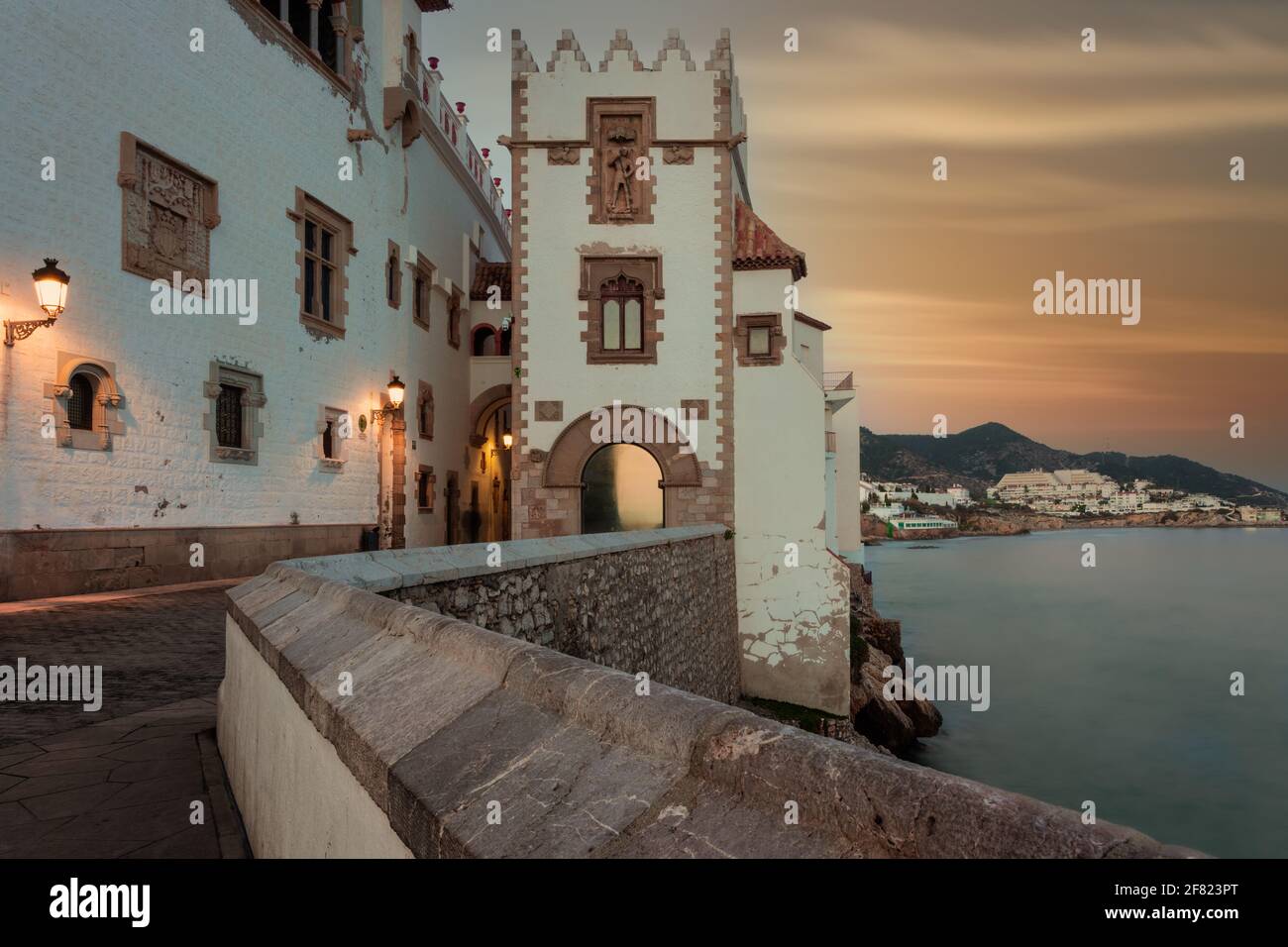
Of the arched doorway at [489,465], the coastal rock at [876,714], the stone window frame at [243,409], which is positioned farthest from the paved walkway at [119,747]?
the arched doorway at [489,465]

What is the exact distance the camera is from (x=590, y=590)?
8195 millimetres

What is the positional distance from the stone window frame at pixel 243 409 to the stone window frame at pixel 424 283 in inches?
245

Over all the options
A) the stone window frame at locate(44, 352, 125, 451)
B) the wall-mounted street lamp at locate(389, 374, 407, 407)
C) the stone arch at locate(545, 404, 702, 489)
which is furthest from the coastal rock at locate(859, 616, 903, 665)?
the stone window frame at locate(44, 352, 125, 451)

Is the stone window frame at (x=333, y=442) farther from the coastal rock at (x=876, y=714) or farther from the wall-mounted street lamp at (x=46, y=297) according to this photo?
the coastal rock at (x=876, y=714)

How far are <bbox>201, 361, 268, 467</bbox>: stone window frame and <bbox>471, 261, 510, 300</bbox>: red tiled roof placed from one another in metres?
10.8

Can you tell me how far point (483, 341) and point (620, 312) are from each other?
8.16 metres

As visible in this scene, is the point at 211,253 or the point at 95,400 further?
the point at 211,253

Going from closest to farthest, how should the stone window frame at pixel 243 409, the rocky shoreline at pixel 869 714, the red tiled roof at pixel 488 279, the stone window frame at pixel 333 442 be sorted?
the stone window frame at pixel 243 409 → the rocky shoreline at pixel 869 714 → the stone window frame at pixel 333 442 → the red tiled roof at pixel 488 279

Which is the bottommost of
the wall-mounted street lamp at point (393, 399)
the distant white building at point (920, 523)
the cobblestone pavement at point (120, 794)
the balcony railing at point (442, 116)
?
the distant white building at point (920, 523)

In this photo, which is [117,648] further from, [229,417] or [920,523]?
[920,523]

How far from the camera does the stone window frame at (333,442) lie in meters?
16.9

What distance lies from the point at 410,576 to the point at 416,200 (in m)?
18.6

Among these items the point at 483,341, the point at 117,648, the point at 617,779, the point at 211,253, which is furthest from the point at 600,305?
the point at 617,779

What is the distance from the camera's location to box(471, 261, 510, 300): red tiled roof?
2507 centimetres
